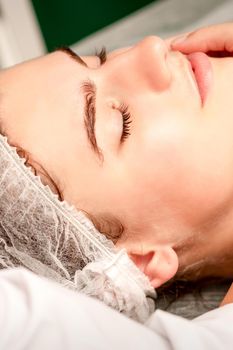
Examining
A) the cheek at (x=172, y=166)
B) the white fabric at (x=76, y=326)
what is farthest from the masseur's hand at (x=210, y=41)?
the white fabric at (x=76, y=326)

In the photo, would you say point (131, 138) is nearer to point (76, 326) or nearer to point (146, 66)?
point (146, 66)

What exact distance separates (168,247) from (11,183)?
0.35 meters

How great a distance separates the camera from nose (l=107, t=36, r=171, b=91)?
0.99m

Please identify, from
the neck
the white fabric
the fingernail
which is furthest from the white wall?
the white fabric

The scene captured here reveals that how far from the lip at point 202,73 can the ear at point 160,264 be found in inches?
12.5

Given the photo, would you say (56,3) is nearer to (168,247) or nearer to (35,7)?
(35,7)

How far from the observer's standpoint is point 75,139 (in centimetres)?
97

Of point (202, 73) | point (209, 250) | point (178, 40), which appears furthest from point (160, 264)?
point (178, 40)

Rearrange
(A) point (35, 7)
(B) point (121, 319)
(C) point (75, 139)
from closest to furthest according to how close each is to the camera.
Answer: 1. (B) point (121, 319)
2. (C) point (75, 139)
3. (A) point (35, 7)

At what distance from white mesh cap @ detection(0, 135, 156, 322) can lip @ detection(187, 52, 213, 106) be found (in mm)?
347

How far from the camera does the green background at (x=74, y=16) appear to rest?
252 centimetres

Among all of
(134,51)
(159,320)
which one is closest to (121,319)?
(159,320)

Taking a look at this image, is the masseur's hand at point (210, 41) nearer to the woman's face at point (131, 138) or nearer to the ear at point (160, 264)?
the woman's face at point (131, 138)

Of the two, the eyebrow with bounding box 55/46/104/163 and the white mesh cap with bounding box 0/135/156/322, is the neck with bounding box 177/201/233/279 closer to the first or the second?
the white mesh cap with bounding box 0/135/156/322
